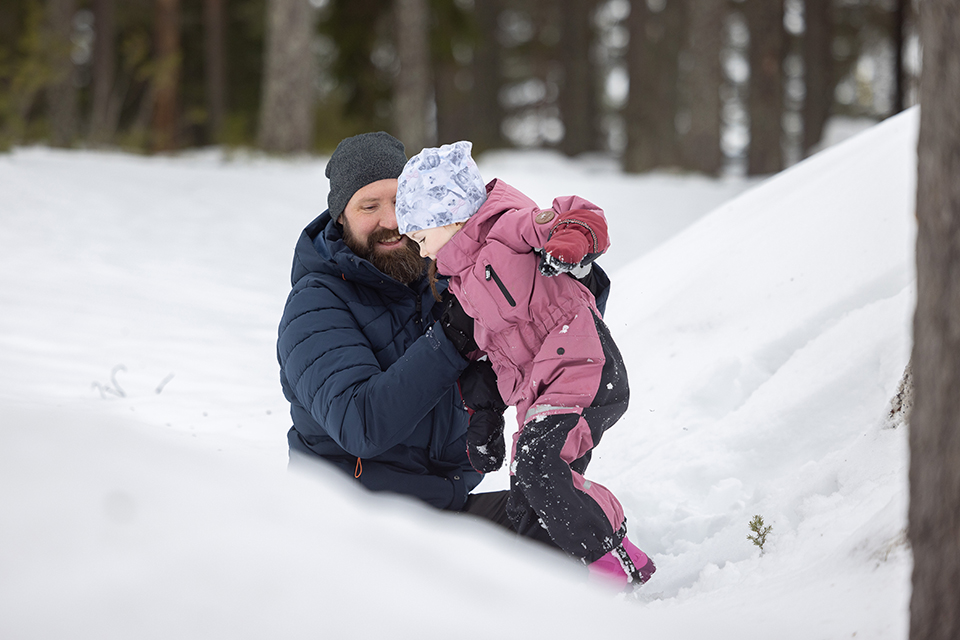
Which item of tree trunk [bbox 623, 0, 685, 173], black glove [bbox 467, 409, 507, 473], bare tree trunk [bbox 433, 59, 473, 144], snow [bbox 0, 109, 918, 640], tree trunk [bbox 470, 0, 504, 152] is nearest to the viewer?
snow [bbox 0, 109, 918, 640]

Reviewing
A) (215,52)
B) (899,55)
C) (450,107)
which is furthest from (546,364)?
(450,107)

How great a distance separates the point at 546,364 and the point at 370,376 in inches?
20.2

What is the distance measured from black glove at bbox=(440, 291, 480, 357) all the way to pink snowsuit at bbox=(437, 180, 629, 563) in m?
0.03

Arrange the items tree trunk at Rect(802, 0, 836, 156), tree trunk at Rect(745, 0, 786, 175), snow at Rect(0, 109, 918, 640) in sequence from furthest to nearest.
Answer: tree trunk at Rect(802, 0, 836, 156)
tree trunk at Rect(745, 0, 786, 175)
snow at Rect(0, 109, 918, 640)

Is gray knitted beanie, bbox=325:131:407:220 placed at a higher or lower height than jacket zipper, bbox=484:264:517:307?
higher

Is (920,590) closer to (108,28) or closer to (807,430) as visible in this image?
(807,430)

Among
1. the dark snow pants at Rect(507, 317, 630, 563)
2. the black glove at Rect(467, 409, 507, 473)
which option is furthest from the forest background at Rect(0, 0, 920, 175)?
the black glove at Rect(467, 409, 507, 473)

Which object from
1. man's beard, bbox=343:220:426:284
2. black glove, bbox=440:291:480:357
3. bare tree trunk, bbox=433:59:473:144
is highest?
man's beard, bbox=343:220:426:284

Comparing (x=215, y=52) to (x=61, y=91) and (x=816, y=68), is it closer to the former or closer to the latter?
(x=61, y=91)

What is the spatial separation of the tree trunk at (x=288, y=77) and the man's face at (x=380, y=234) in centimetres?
861

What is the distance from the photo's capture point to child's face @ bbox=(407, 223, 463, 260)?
7.84ft

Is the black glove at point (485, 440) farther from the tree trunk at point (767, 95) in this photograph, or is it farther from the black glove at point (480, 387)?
the tree trunk at point (767, 95)

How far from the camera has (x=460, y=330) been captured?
7.51 feet

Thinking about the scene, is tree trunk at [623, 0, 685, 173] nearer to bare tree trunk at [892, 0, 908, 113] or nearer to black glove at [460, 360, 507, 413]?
bare tree trunk at [892, 0, 908, 113]
